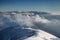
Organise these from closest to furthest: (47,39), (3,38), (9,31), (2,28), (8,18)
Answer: (47,39), (3,38), (9,31), (2,28), (8,18)

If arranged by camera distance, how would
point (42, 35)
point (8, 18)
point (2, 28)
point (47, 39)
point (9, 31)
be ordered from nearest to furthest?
point (47, 39)
point (42, 35)
point (9, 31)
point (2, 28)
point (8, 18)

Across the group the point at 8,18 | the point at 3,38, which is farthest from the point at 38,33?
the point at 8,18

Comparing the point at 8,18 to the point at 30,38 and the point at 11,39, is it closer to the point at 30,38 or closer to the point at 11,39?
the point at 11,39

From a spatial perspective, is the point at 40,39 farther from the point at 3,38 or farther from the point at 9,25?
the point at 9,25

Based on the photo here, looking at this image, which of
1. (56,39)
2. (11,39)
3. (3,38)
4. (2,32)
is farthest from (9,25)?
(56,39)

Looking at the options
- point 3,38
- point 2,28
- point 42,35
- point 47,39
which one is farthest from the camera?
point 2,28

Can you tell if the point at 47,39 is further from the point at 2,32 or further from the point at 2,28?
the point at 2,28

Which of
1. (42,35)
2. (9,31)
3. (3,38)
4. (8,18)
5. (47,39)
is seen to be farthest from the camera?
(8,18)

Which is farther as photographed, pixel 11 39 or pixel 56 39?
pixel 11 39

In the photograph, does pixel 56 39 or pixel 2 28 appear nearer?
pixel 56 39
